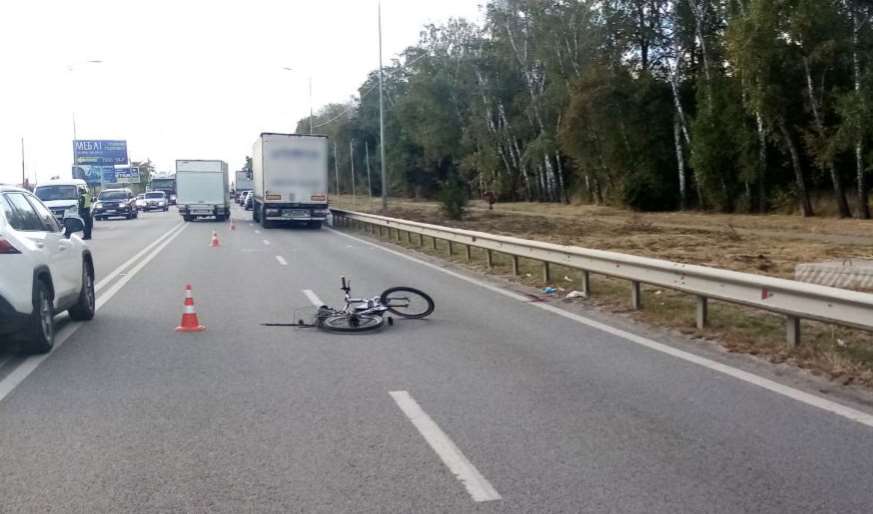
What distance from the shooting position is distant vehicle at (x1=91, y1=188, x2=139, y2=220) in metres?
48.3

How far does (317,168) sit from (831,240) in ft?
61.1

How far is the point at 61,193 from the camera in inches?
1351

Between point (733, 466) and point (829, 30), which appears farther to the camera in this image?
point (829, 30)

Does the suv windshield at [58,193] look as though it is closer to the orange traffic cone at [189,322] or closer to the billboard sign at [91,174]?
the orange traffic cone at [189,322]

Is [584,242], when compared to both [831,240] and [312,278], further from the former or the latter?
[312,278]

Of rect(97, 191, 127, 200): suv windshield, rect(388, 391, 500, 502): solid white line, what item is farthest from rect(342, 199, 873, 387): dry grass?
rect(97, 191, 127, 200): suv windshield

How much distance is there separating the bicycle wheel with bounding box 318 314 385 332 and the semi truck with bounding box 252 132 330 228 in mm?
24588

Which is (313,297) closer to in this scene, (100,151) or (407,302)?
(407,302)

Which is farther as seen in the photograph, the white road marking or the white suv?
the white suv

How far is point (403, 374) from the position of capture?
304 inches

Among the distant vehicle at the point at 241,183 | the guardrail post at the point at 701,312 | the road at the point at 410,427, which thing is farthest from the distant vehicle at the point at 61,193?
the distant vehicle at the point at 241,183

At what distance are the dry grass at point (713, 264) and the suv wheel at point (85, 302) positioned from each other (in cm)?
614

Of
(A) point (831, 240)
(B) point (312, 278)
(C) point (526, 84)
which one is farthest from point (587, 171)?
(B) point (312, 278)

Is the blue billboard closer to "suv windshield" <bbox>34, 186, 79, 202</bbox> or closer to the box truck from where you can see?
the box truck
